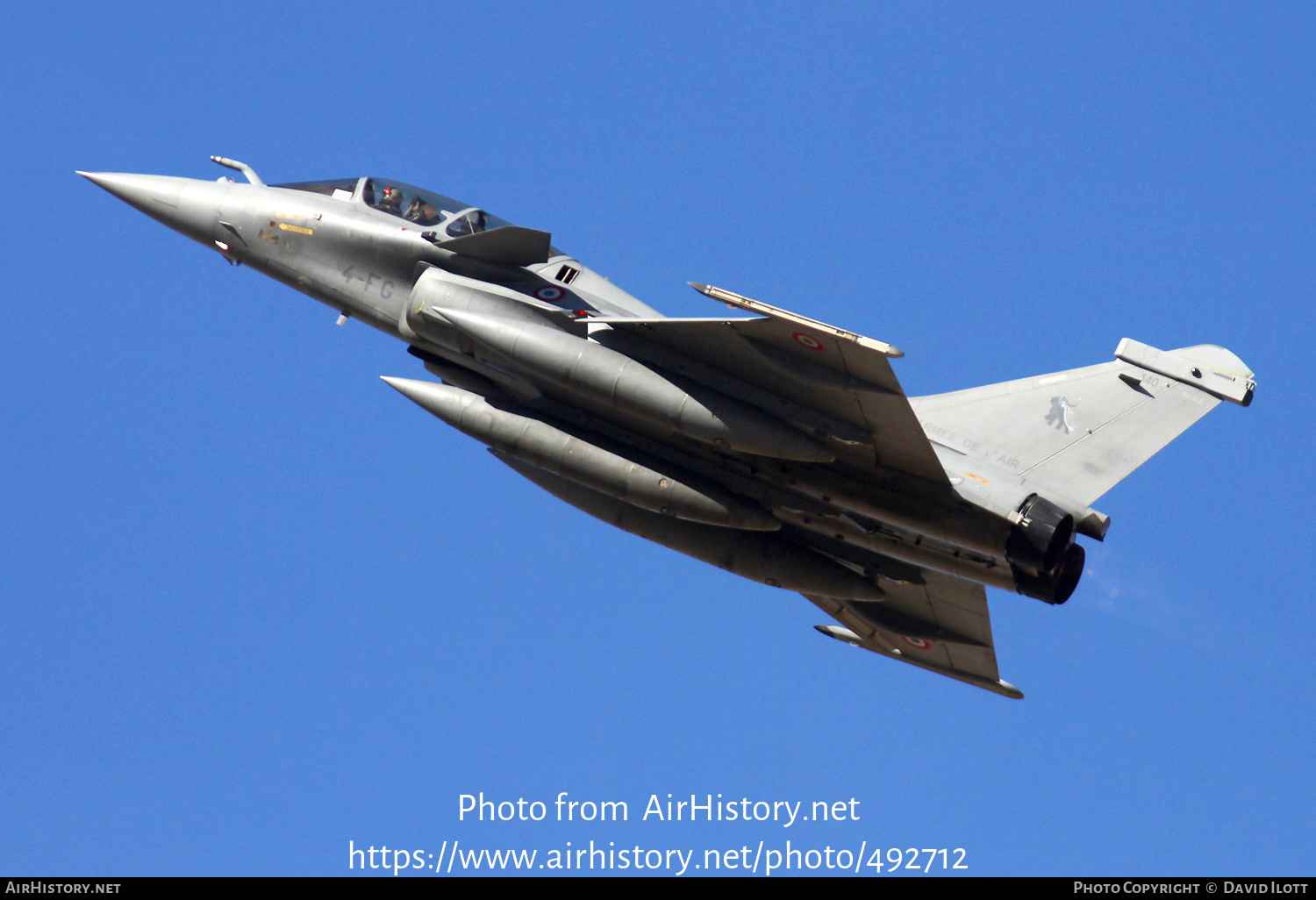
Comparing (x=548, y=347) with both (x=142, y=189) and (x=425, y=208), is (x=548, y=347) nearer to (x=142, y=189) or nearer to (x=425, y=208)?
(x=425, y=208)

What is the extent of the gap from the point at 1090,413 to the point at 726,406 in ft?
15.6

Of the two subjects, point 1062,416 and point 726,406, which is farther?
point 1062,416

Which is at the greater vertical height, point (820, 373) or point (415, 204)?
point (415, 204)

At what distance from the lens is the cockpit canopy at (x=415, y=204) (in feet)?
50.6

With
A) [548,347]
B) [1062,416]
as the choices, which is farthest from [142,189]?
[1062,416]

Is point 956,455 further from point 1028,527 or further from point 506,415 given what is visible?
point 506,415

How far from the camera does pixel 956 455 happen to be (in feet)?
47.3

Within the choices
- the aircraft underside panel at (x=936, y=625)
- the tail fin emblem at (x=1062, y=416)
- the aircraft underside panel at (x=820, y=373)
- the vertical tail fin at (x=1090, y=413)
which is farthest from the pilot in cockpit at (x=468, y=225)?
the tail fin emblem at (x=1062, y=416)

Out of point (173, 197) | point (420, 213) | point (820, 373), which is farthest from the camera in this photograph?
point (173, 197)

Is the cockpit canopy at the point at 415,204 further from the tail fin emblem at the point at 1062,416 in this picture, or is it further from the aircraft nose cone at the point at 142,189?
the tail fin emblem at the point at 1062,416

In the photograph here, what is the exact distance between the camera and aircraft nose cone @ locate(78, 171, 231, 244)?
16.3 meters

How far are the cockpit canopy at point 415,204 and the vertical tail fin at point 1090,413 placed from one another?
5.98 m

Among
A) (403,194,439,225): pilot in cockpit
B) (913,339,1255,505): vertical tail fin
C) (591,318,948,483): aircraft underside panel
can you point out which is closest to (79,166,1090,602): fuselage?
(403,194,439,225): pilot in cockpit

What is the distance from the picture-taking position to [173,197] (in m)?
16.4
